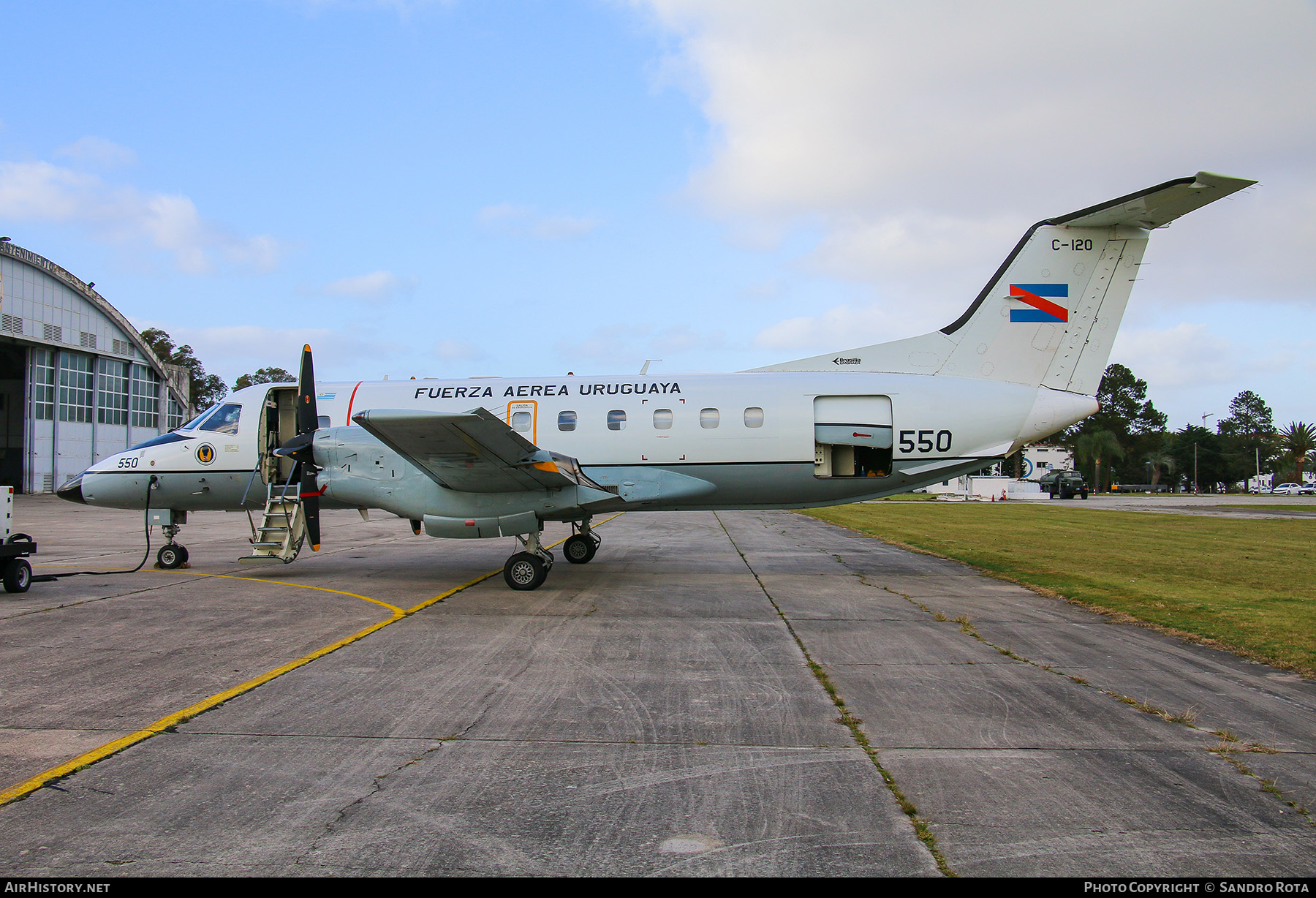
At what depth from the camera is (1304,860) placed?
11.3ft

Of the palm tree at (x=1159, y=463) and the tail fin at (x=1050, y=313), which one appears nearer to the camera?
the tail fin at (x=1050, y=313)

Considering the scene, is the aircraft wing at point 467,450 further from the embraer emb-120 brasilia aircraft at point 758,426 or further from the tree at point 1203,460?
the tree at point 1203,460

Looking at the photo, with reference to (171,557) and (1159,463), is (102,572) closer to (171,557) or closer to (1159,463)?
(171,557)

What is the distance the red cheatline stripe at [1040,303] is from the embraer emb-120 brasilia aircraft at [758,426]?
0.9 inches

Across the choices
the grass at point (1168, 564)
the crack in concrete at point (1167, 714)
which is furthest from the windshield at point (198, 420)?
the grass at point (1168, 564)

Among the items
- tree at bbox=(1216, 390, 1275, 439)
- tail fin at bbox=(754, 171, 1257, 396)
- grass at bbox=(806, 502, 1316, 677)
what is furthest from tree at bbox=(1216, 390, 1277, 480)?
tail fin at bbox=(754, 171, 1257, 396)

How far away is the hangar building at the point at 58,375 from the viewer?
44.5 meters

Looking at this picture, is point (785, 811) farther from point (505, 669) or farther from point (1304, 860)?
point (505, 669)

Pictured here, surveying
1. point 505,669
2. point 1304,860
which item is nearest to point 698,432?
point 505,669

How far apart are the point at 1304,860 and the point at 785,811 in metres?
2.37

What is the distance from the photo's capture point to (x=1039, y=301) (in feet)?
43.9

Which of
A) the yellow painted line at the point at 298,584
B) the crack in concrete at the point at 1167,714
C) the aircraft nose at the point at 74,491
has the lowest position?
the yellow painted line at the point at 298,584

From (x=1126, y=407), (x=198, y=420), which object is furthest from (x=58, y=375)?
(x=1126, y=407)

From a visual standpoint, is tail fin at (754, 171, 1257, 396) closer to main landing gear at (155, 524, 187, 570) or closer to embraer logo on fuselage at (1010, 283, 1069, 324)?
embraer logo on fuselage at (1010, 283, 1069, 324)
